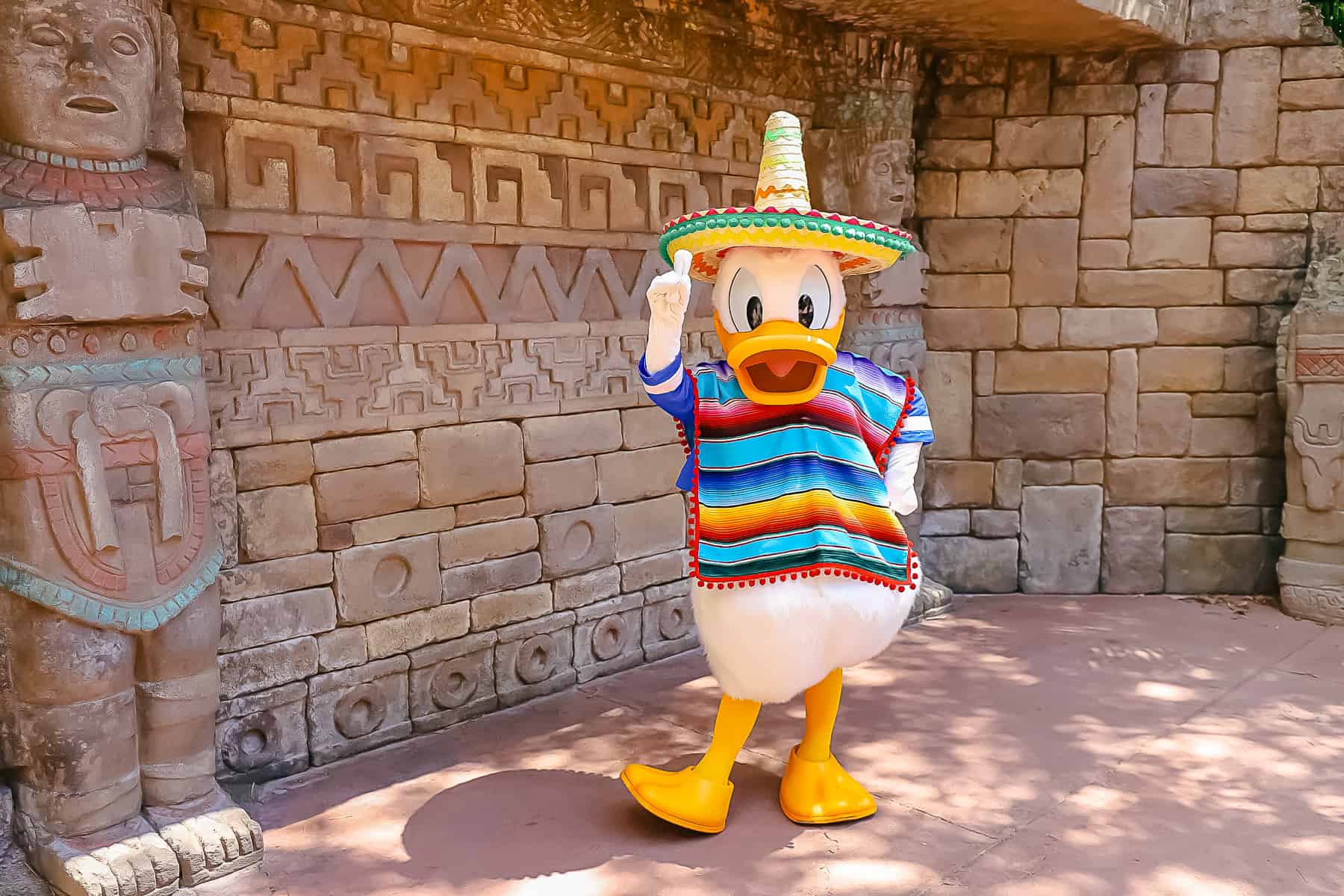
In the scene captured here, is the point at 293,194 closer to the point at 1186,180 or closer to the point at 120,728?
the point at 120,728

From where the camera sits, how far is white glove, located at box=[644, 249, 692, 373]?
2.64 m

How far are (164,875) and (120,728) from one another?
1.31 feet

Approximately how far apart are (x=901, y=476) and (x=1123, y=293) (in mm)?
2875

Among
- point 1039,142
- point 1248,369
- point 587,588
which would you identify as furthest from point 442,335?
point 1248,369

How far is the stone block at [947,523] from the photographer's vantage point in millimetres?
5445

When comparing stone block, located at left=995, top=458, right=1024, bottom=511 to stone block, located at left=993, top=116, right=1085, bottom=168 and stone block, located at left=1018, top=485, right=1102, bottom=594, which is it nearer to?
stone block, located at left=1018, top=485, right=1102, bottom=594

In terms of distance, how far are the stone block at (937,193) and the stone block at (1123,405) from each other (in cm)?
116

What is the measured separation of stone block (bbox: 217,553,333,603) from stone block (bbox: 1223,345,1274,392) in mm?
4464

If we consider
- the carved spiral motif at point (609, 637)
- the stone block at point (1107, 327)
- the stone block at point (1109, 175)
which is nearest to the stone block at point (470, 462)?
the carved spiral motif at point (609, 637)

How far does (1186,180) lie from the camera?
16.8ft

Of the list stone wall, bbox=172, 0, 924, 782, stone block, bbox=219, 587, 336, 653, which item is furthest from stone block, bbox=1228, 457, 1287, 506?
stone block, bbox=219, 587, 336, 653

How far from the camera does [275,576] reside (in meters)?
3.32

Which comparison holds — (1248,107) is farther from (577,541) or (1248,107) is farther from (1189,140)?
(577,541)

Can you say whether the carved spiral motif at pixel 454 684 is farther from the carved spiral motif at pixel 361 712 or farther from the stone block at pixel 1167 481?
the stone block at pixel 1167 481
